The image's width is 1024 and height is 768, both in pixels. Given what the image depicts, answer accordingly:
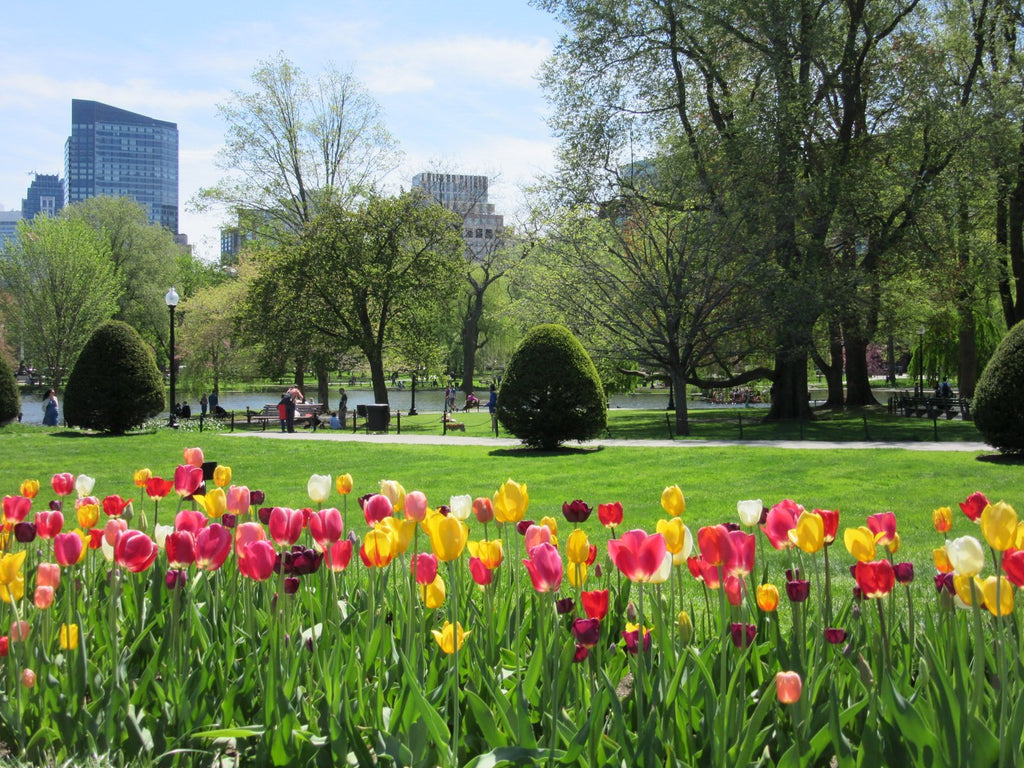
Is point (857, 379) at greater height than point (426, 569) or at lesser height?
greater

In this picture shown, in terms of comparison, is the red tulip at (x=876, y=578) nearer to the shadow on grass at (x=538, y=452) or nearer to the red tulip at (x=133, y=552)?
the red tulip at (x=133, y=552)

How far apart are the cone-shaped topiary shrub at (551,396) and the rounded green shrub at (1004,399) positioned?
21.3ft

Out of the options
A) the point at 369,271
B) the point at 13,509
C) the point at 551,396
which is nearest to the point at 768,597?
the point at 13,509

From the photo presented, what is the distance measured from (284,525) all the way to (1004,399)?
1361cm

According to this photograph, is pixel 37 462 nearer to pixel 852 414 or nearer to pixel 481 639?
pixel 481 639

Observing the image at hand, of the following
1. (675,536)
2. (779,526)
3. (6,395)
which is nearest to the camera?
(675,536)

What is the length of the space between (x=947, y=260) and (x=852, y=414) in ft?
18.2

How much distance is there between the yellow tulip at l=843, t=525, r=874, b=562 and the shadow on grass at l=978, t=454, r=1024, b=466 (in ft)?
40.7

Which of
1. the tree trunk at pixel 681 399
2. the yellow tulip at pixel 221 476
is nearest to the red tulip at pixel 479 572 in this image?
the yellow tulip at pixel 221 476

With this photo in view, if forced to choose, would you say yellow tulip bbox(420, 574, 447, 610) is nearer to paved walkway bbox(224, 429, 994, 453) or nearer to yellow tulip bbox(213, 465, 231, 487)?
yellow tulip bbox(213, 465, 231, 487)

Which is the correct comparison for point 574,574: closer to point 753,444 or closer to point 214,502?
point 214,502

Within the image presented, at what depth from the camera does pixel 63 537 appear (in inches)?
104

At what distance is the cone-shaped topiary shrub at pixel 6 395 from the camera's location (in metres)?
19.2

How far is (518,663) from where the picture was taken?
2.59 m
